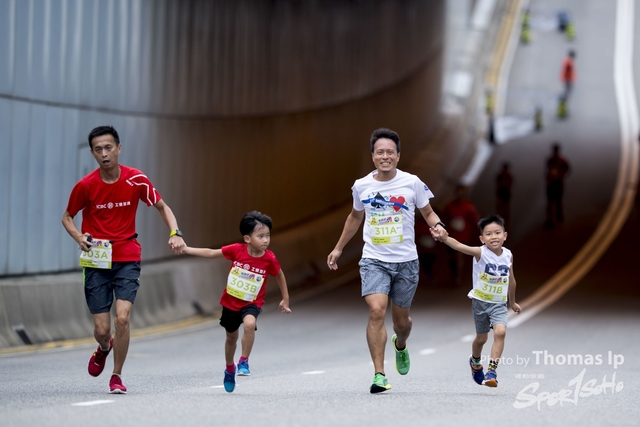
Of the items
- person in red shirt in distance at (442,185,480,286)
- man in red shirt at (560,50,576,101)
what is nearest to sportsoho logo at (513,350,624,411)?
person in red shirt in distance at (442,185,480,286)

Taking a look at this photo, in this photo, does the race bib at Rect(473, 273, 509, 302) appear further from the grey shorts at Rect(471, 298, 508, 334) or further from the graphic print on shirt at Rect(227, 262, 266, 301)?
the graphic print on shirt at Rect(227, 262, 266, 301)

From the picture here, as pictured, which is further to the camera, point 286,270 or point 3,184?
point 286,270

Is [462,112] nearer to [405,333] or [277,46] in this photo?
[277,46]

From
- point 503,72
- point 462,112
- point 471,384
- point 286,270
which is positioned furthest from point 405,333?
point 503,72

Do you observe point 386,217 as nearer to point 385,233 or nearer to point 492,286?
point 385,233

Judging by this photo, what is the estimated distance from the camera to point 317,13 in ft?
82.9

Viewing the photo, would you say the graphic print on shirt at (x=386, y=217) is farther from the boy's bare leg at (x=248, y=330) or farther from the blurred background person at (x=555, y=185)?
the blurred background person at (x=555, y=185)

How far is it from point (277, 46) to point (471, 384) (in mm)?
12988

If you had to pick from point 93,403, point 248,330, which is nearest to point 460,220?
point 248,330

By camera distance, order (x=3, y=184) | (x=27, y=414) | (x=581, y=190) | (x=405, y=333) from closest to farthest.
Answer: (x=27, y=414) < (x=405, y=333) < (x=3, y=184) < (x=581, y=190)

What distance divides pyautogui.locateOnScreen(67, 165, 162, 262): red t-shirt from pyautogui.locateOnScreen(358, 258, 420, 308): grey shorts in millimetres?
1773

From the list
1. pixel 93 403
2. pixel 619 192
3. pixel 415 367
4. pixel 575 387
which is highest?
pixel 93 403

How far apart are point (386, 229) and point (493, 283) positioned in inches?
40.9

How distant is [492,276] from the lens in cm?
1007
